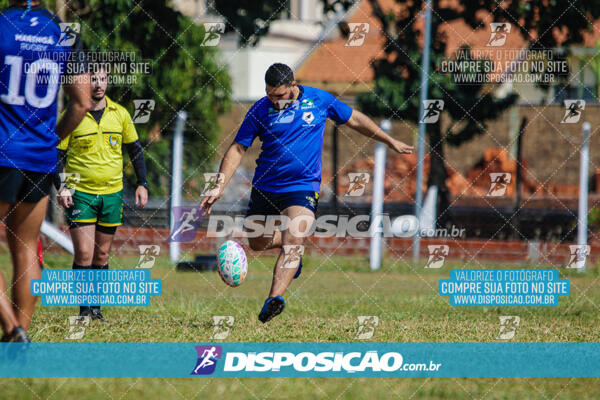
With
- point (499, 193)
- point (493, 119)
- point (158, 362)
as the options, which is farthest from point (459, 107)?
point (158, 362)

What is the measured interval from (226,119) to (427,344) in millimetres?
17993

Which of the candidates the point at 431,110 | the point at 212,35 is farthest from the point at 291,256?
the point at 431,110

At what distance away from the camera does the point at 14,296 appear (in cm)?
500

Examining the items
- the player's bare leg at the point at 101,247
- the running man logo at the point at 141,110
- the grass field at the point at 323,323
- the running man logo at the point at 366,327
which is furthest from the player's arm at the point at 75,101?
the running man logo at the point at 141,110

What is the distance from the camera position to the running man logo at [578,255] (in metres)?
10.8

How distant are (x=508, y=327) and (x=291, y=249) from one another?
6.71ft

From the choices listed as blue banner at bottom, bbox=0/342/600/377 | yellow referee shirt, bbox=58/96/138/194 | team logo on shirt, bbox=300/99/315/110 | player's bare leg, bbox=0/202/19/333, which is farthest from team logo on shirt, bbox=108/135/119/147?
player's bare leg, bbox=0/202/19/333

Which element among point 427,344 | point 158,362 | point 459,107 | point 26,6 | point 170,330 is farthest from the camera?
point 459,107

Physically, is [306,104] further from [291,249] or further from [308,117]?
[291,249]

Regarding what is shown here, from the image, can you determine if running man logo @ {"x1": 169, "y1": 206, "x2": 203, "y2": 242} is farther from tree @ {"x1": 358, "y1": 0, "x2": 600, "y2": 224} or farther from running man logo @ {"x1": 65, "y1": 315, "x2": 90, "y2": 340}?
running man logo @ {"x1": 65, "y1": 315, "x2": 90, "y2": 340}

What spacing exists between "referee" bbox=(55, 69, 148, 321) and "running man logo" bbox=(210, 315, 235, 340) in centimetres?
105

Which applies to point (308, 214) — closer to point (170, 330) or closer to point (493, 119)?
point (170, 330)

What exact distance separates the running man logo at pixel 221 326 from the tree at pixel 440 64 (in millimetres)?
7358

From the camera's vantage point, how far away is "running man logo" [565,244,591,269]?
1075cm
